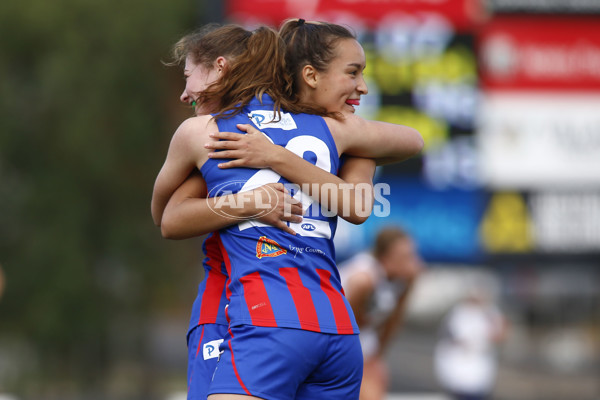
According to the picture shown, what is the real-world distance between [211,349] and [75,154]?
11.3 metres

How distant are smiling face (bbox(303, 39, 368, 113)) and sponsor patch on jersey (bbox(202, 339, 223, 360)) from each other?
2.67 ft

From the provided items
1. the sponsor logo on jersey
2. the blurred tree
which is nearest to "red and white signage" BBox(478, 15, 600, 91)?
the blurred tree

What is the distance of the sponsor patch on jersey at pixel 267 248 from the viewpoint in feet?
8.29

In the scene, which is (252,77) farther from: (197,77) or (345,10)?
(345,10)

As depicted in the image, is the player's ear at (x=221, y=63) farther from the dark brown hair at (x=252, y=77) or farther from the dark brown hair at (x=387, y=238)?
the dark brown hair at (x=387, y=238)

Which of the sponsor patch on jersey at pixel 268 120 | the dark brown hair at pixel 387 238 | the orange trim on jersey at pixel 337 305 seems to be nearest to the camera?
the orange trim on jersey at pixel 337 305

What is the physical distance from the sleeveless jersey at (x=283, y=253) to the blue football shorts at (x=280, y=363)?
0.10ft

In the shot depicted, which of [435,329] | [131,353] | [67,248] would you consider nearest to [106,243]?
[67,248]

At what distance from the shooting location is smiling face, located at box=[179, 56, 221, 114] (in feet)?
9.00

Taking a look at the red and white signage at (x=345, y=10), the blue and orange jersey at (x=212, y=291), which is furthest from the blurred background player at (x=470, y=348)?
the blue and orange jersey at (x=212, y=291)

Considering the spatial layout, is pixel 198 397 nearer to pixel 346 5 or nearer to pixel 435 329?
pixel 346 5

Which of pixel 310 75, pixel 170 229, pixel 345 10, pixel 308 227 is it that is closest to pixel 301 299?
pixel 308 227

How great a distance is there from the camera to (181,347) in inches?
977

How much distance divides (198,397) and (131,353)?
43.6 feet
